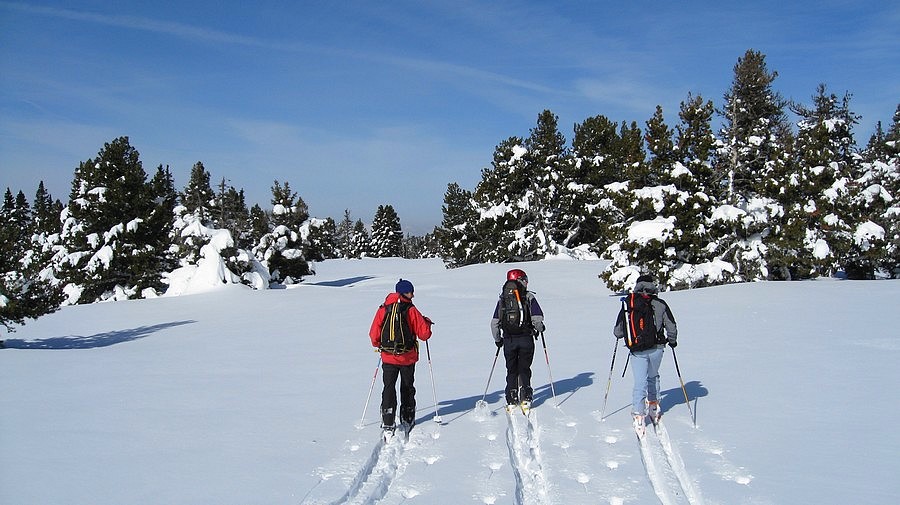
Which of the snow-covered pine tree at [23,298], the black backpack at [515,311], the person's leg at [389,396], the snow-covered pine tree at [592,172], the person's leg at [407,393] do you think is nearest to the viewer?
the person's leg at [389,396]

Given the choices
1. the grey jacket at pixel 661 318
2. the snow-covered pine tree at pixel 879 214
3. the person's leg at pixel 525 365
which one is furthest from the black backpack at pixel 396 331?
the snow-covered pine tree at pixel 879 214

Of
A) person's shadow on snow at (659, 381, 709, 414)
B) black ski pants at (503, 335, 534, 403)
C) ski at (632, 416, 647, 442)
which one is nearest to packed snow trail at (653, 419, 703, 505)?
ski at (632, 416, 647, 442)

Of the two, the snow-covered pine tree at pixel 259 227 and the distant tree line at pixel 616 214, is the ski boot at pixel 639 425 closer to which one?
the distant tree line at pixel 616 214

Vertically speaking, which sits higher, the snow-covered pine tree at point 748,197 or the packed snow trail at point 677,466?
the snow-covered pine tree at point 748,197

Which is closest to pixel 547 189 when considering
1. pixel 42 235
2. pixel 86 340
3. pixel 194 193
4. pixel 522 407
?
pixel 194 193

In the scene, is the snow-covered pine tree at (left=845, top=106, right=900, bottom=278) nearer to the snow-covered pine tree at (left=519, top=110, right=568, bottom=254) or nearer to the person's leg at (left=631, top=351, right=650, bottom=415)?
the snow-covered pine tree at (left=519, top=110, right=568, bottom=254)

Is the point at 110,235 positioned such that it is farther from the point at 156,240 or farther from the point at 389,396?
the point at 389,396

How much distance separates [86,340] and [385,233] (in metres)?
71.1

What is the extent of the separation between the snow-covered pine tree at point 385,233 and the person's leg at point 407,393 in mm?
78664

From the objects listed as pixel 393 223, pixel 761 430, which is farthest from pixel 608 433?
pixel 393 223

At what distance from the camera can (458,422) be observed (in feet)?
25.4

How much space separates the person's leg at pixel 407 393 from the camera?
7.45 meters

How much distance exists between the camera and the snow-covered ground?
5.28 meters

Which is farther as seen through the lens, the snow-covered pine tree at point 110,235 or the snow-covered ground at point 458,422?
the snow-covered pine tree at point 110,235
